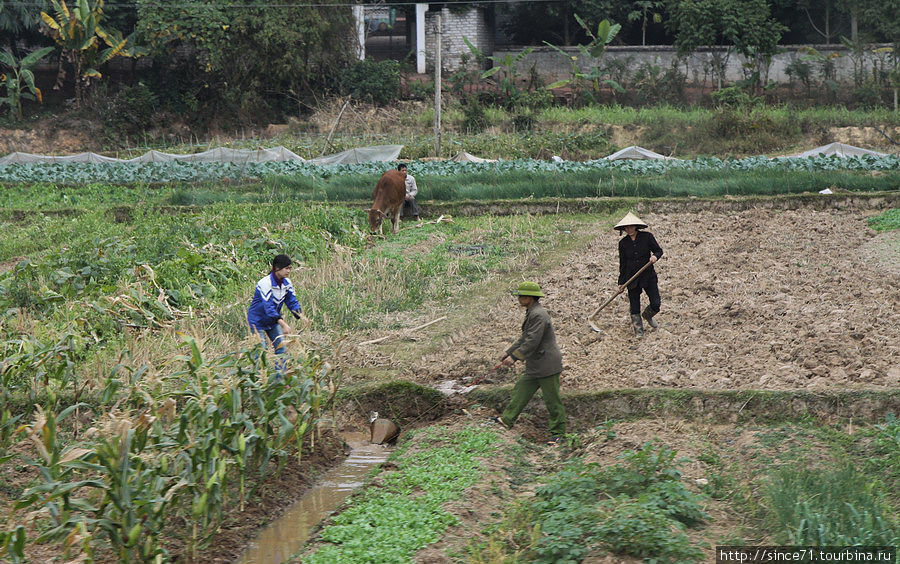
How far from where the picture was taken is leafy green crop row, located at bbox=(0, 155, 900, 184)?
1930 centimetres

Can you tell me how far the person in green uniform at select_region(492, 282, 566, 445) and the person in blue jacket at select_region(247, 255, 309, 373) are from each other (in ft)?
6.43

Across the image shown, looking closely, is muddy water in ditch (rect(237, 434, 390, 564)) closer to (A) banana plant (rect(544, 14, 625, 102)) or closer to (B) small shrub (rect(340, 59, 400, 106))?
(A) banana plant (rect(544, 14, 625, 102))

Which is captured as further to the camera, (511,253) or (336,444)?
(511,253)

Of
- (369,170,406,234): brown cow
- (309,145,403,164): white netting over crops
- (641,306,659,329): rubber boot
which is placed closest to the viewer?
(641,306,659,329): rubber boot

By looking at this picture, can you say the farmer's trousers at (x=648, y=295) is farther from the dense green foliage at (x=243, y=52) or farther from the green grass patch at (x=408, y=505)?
the dense green foliage at (x=243, y=52)

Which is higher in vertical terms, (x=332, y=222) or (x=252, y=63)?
(x=252, y=63)

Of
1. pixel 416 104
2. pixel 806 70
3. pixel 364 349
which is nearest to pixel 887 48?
pixel 806 70

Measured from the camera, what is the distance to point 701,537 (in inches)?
210

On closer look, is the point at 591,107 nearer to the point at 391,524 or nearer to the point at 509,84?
the point at 509,84

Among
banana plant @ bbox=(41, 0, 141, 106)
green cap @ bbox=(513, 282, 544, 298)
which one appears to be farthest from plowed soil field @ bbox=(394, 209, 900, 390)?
banana plant @ bbox=(41, 0, 141, 106)

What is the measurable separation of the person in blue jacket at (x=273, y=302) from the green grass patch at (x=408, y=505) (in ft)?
5.73

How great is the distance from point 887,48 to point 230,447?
85.8 ft

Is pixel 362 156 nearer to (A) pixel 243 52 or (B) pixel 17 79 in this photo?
(A) pixel 243 52

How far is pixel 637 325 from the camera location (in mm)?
9492
